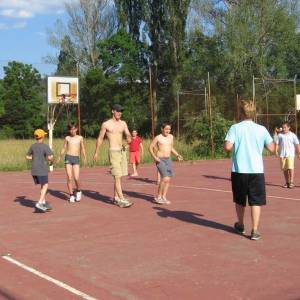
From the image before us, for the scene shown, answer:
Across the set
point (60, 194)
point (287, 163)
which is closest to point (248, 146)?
point (60, 194)

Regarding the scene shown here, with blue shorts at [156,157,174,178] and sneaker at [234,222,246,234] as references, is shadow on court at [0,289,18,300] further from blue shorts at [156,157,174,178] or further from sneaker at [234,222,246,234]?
blue shorts at [156,157,174,178]

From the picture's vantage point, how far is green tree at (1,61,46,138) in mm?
69625

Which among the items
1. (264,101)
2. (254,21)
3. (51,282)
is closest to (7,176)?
(51,282)

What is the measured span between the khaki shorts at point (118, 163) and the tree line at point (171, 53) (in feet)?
75.1

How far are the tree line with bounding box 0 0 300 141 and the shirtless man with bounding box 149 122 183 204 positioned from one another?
22.1 meters

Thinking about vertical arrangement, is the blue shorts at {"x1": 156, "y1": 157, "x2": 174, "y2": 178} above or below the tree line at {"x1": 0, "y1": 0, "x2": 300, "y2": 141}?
below

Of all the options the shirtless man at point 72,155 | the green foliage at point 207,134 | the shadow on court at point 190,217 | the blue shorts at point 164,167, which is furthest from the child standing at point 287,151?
the green foliage at point 207,134

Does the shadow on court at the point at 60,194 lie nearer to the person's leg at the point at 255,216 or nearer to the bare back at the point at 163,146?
the bare back at the point at 163,146

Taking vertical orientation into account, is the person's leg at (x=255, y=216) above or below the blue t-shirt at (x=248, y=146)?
below

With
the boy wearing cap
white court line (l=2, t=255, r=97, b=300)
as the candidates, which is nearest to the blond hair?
white court line (l=2, t=255, r=97, b=300)

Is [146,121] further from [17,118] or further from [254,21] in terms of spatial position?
[17,118]

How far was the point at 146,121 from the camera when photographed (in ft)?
163

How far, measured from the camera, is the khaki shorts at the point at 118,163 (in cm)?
1139

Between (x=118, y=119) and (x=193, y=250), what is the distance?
4594mm
